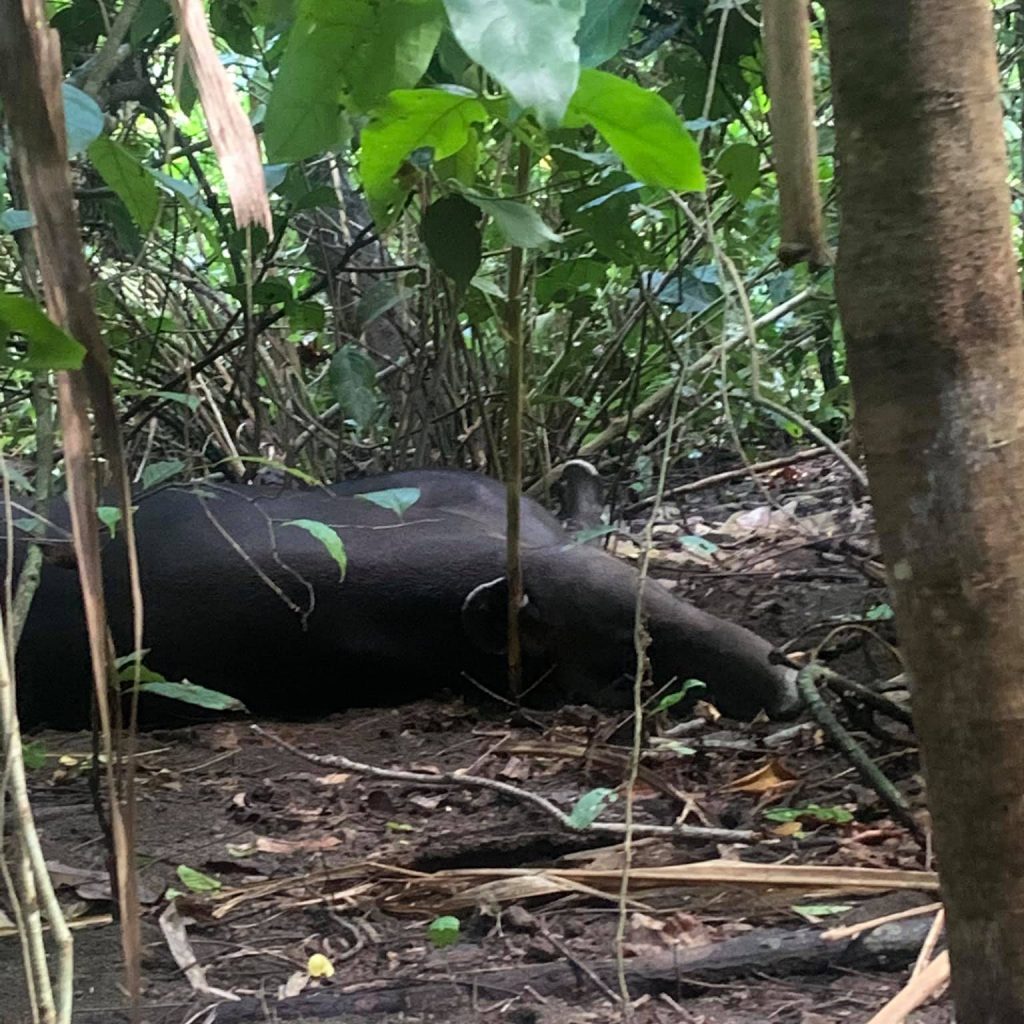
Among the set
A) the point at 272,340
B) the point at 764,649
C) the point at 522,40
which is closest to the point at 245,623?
the point at 272,340

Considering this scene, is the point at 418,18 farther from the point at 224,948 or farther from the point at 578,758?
the point at 578,758

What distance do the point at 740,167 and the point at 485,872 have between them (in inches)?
47.0

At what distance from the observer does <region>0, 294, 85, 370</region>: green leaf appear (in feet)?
2.12

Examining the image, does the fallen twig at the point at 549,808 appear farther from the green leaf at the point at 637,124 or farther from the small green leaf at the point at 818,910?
the green leaf at the point at 637,124

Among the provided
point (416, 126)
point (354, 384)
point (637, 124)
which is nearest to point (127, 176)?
point (416, 126)

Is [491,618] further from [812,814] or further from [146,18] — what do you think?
[146,18]

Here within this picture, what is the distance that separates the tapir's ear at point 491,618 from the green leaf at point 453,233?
0.99 m

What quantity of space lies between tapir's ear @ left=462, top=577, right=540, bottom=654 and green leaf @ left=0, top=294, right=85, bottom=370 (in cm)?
189

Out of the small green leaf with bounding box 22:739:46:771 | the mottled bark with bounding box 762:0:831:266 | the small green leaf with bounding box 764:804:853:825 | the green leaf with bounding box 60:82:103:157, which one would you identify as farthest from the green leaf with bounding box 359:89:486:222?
the small green leaf with bounding box 22:739:46:771

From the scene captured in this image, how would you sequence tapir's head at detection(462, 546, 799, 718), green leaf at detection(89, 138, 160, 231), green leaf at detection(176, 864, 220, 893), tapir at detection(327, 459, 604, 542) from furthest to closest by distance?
1. tapir at detection(327, 459, 604, 542)
2. tapir's head at detection(462, 546, 799, 718)
3. green leaf at detection(176, 864, 220, 893)
4. green leaf at detection(89, 138, 160, 231)

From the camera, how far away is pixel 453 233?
167cm

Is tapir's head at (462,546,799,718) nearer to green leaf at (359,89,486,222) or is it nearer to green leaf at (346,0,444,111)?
green leaf at (359,89,486,222)

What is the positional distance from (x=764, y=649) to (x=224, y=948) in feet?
4.21

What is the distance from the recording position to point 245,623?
2.65 m
